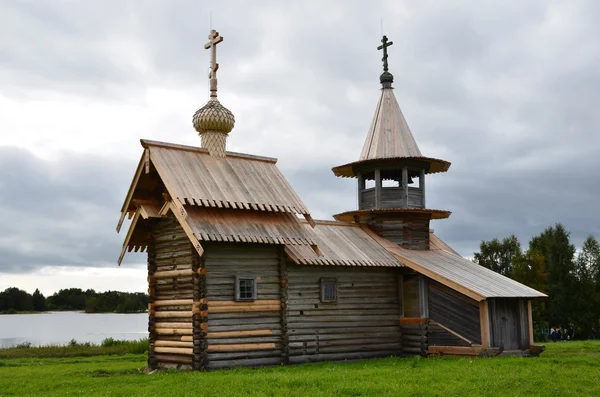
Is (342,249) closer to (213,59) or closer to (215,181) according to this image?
(215,181)

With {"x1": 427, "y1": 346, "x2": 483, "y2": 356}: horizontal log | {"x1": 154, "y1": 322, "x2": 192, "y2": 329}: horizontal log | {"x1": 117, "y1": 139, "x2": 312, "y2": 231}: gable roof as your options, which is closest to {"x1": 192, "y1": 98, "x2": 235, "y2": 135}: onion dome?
{"x1": 117, "y1": 139, "x2": 312, "y2": 231}: gable roof

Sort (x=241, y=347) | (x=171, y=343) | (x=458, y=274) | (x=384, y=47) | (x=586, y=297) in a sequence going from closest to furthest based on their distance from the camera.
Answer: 1. (x=241, y=347)
2. (x=171, y=343)
3. (x=458, y=274)
4. (x=384, y=47)
5. (x=586, y=297)

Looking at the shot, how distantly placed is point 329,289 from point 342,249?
182 centimetres

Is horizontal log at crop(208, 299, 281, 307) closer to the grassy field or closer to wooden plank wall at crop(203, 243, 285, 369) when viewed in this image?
wooden plank wall at crop(203, 243, 285, 369)

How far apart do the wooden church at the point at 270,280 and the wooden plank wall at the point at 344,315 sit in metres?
0.04

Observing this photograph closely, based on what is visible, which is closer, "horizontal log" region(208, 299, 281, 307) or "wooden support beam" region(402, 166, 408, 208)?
"horizontal log" region(208, 299, 281, 307)

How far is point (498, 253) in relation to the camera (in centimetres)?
6888

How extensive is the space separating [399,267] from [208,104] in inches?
380

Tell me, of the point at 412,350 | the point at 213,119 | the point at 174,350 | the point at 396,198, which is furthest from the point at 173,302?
the point at 396,198

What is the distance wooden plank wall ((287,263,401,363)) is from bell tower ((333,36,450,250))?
123 inches

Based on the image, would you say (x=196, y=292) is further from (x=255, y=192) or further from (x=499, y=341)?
(x=499, y=341)

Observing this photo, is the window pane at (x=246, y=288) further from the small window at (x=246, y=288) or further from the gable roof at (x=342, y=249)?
the gable roof at (x=342, y=249)

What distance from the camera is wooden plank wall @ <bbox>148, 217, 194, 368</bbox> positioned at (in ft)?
74.7

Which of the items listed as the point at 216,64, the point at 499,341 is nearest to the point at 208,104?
the point at 216,64
